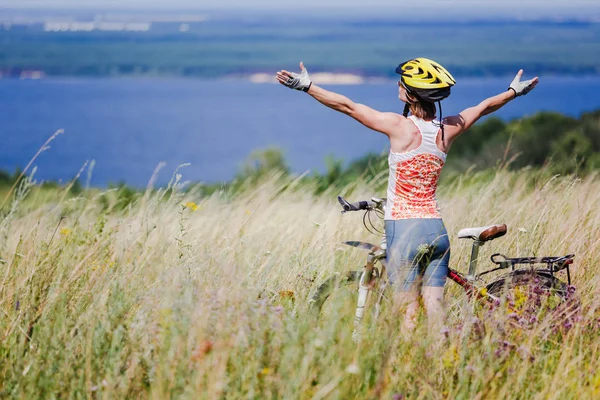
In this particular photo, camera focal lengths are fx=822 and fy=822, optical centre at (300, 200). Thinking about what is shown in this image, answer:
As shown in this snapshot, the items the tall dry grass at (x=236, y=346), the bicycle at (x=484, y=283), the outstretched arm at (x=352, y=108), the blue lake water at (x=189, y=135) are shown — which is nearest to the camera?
the tall dry grass at (x=236, y=346)

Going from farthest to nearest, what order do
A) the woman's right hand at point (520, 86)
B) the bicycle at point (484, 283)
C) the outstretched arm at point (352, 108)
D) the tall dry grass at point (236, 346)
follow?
the woman's right hand at point (520, 86) → the bicycle at point (484, 283) → the outstretched arm at point (352, 108) → the tall dry grass at point (236, 346)

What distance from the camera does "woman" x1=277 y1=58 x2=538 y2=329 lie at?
421 centimetres

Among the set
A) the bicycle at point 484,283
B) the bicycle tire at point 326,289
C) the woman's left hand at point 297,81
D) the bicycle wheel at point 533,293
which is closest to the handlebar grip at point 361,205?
the bicycle at point 484,283

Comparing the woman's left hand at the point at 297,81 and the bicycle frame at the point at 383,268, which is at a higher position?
the woman's left hand at the point at 297,81

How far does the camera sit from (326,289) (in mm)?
4363

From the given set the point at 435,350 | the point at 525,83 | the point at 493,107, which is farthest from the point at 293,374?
the point at 525,83

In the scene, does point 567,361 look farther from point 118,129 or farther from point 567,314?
point 118,129

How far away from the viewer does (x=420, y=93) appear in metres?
4.23

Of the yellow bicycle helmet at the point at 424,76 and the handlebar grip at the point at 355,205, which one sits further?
the handlebar grip at the point at 355,205

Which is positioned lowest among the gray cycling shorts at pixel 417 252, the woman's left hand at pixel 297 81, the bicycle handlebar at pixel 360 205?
the gray cycling shorts at pixel 417 252

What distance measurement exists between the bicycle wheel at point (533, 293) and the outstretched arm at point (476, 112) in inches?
32.3

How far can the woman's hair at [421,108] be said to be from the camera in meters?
4.30

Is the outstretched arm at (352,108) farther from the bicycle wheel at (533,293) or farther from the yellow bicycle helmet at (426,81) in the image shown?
the bicycle wheel at (533,293)

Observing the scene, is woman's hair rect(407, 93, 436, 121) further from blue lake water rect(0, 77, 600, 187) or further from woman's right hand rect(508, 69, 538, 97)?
blue lake water rect(0, 77, 600, 187)
